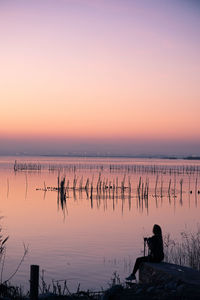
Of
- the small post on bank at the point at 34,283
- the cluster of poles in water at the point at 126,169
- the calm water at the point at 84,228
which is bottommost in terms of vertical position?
the calm water at the point at 84,228

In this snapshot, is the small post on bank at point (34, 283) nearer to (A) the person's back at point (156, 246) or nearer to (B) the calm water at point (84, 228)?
(A) the person's back at point (156, 246)

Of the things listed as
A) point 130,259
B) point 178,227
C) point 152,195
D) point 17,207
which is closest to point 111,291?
point 130,259

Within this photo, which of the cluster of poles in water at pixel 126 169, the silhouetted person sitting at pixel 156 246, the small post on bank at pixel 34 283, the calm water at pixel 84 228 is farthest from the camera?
the cluster of poles in water at pixel 126 169

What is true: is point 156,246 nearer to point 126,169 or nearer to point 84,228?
point 84,228

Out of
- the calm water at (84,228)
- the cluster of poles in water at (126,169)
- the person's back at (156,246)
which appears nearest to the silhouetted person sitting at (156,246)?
the person's back at (156,246)

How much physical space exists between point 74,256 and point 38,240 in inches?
151

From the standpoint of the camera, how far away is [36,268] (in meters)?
8.56

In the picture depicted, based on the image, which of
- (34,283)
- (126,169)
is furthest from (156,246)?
(126,169)

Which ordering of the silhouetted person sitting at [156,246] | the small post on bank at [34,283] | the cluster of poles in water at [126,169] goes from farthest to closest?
the cluster of poles in water at [126,169] < the silhouetted person sitting at [156,246] < the small post on bank at [34,283]

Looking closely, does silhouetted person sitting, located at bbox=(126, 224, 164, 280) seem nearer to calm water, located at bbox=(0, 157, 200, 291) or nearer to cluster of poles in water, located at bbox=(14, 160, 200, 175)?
calm water, located at bbox=(0, 157, 200, 291)

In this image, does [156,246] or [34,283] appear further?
[156,246]

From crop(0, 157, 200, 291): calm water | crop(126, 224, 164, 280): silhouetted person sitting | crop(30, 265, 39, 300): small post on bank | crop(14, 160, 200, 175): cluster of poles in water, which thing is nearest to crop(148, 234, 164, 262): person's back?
crop(126, 224, 164, 280): silhouetted person sitting

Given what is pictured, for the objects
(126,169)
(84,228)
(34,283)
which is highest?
(126,169)

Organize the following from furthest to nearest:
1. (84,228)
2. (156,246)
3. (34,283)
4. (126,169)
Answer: (126,169) < (84,228) < (156,246) < (34,283)
